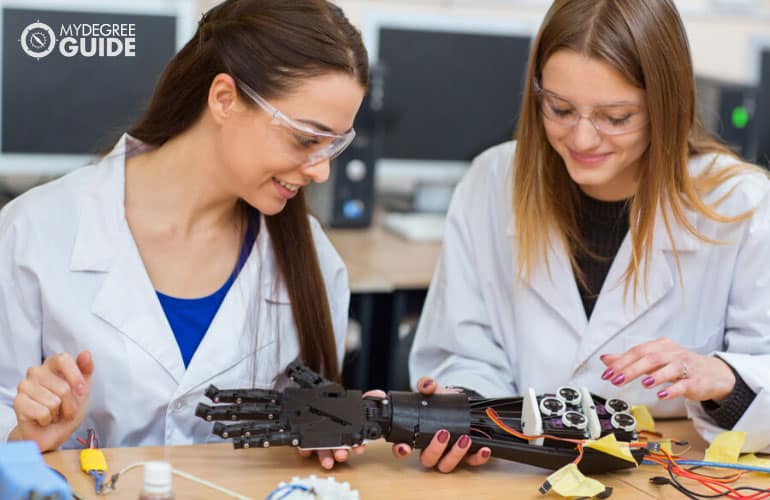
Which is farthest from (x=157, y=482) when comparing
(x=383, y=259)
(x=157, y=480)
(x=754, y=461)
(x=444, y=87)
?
(x=444, y=87)

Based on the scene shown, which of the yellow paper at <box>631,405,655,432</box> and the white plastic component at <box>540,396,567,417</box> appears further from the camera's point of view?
the yellow paper at <box>631,405,655,432</box>

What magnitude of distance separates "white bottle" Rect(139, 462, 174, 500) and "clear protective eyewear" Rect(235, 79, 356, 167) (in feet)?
2.06

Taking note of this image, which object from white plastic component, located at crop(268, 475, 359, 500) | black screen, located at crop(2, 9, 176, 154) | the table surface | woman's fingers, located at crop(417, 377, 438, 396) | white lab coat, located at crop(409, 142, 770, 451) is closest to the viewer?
white plastic component, located at crop(268, 475, 359, 500)

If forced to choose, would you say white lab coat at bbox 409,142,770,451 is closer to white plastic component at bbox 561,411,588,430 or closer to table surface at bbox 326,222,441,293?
white plastic component at bbox 561,411,588,430

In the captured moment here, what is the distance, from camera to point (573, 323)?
6.50 ft

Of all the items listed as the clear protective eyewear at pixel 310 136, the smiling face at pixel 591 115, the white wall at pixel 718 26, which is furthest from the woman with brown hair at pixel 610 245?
the white wall at pixel 718 26

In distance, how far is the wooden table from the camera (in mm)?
1523

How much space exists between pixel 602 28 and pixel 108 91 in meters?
1.58

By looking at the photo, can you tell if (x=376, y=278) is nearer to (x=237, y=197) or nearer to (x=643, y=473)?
(x=237, y=197)

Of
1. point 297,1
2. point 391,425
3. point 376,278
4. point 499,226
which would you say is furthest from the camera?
point 376,278

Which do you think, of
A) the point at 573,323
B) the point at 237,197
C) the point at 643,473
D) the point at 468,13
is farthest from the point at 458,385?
the point at 468,13

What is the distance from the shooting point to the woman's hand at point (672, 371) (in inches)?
64.9

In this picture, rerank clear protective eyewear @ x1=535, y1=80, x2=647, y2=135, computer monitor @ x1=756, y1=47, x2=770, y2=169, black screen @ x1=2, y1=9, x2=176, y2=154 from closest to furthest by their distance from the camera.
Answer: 1. clear protective eyewear @ x1=535, y1=80, x2=647, y2=135
2. black screen @ x1=2, y1=9, x2=176, y2=154
3. computer monitor @ x1=756, y1=47, x2=770, y2=169

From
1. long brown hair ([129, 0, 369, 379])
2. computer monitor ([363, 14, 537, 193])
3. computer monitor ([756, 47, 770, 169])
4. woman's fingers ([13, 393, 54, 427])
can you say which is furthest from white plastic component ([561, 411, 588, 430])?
computer monitor ([756, 47, 770, 169])
